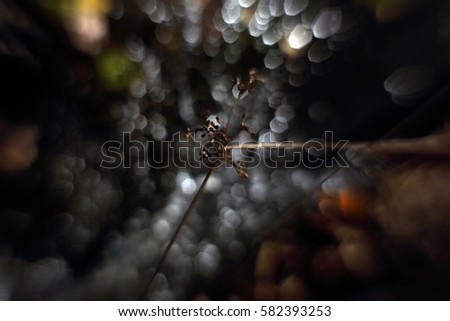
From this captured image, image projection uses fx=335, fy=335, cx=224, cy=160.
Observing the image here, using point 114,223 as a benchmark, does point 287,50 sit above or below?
above

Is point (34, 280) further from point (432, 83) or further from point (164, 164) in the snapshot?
point (432, 83)

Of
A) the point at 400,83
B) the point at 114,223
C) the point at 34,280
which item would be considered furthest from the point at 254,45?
the point at 34,280

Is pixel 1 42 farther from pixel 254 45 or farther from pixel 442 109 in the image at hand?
pixel 442 109

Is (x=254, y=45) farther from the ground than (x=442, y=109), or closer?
farther from the ground

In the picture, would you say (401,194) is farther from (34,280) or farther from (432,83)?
(34,280)
